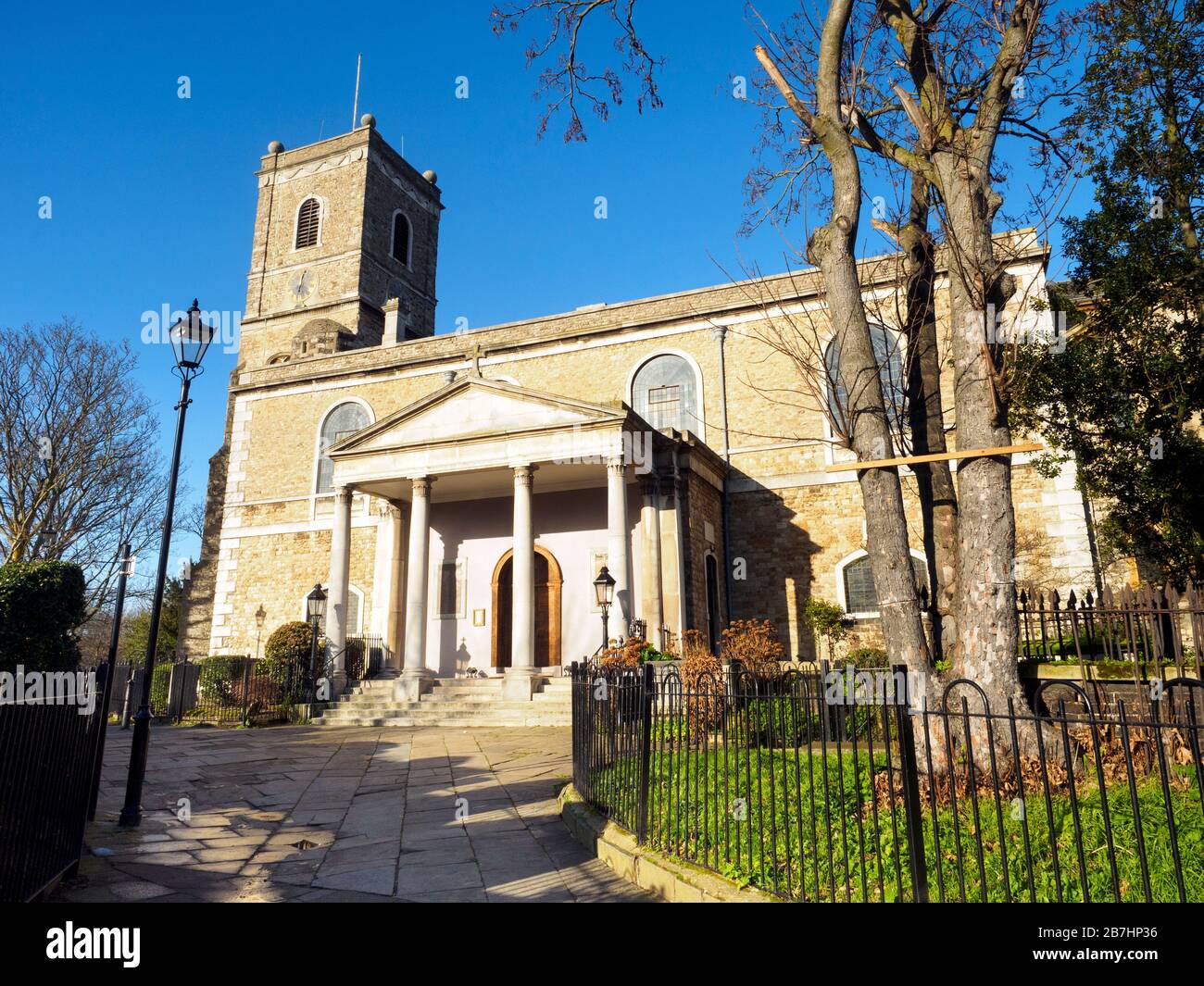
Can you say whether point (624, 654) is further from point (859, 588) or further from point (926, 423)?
point (859, 588)

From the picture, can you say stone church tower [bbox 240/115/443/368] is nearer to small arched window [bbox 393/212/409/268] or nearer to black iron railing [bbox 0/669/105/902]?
small arched window [bbox 393/212/409/268]

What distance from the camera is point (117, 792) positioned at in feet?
27.1

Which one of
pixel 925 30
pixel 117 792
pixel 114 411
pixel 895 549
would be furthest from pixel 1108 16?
pixel 114 411

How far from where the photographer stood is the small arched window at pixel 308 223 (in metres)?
31.9

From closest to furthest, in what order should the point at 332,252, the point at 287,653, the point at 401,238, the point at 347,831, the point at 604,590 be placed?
the point at 347,831, the point at 604,590, the point at 287,653, the point at 332,252, the point at 401,238

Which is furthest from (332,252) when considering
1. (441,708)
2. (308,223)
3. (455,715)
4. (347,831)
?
(347,831)

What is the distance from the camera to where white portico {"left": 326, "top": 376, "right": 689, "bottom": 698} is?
14617 mm

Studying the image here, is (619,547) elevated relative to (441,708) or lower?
elevated

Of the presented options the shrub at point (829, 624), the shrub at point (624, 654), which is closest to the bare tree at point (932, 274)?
the shrub at point (624, 654)

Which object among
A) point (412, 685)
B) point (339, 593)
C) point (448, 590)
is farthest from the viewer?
point (448, 590)

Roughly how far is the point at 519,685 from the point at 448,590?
4862 mm

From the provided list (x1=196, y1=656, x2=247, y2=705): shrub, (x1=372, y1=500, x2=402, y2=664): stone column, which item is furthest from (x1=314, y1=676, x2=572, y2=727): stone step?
(x1=196, y1=656, x2=247, y2=705): shrub

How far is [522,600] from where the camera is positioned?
47.6 ft
